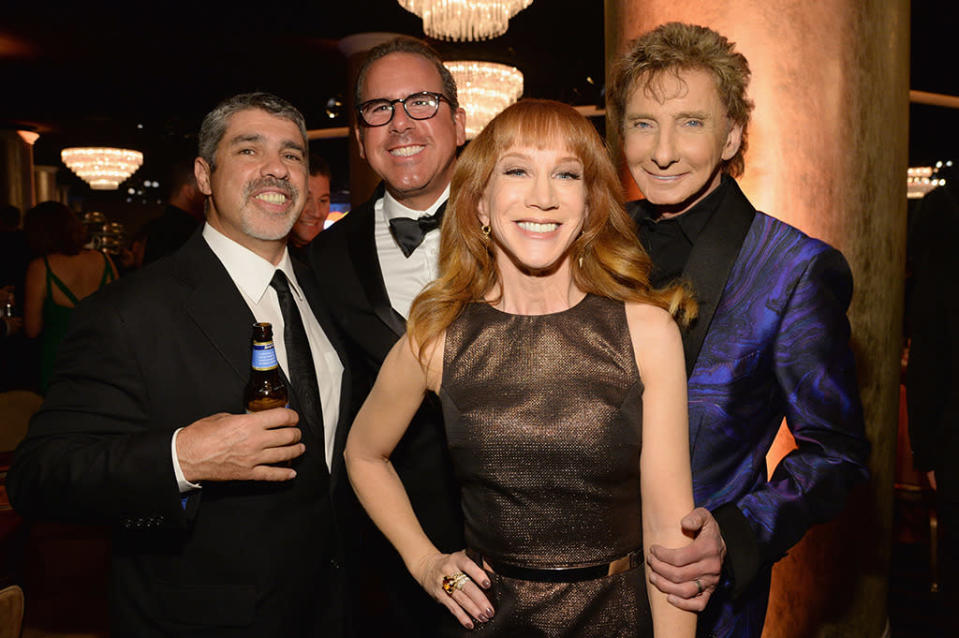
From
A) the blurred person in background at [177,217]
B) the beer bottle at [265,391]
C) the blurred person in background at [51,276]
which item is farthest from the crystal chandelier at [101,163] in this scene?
the beer bottle at [265,391]

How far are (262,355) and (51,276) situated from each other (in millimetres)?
4241

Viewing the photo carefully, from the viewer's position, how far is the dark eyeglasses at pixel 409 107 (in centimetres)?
246

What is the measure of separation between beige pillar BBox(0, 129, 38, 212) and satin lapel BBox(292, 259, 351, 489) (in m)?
12.8

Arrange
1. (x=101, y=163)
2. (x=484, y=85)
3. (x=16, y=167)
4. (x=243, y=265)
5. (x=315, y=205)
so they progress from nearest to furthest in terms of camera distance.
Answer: (x=243, y=265)
(x=315, y=205)
(x=484, y=85)
(x=101, y=163)
(x=16, y=167)

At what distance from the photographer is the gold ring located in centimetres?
150

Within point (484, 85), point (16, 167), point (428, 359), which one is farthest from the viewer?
point (16, 167)

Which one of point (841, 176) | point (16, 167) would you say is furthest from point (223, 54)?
point (841, 176)

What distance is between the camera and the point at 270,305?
1.98 m

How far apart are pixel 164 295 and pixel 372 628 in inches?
101

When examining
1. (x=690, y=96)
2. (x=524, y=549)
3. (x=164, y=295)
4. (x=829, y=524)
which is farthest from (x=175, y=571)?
(x=829, y=524)

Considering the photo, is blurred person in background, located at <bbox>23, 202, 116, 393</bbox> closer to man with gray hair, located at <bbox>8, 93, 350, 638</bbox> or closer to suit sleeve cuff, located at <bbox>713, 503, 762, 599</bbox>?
man with gray hair, located at <bbox>8, 93, 350, 638</bbox>

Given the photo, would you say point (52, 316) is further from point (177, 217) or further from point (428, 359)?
point (428, 359)

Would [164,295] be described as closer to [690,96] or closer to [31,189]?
[690,96]

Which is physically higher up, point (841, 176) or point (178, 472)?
point (841, 176)
